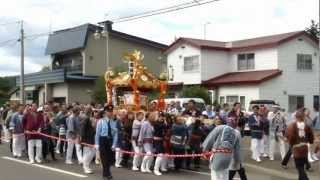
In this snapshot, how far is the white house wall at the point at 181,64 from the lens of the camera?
41875 millimetres

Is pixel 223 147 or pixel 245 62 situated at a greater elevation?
pixel 245 62

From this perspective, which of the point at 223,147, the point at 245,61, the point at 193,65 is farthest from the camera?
the point at 193,65

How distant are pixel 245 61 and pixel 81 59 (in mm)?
15128

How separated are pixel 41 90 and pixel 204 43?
54.5 ft

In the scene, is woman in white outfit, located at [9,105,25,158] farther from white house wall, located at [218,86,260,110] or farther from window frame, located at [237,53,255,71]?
window frame, located at [237,53,255,71]

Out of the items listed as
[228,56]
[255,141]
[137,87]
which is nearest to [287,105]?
[228,56]

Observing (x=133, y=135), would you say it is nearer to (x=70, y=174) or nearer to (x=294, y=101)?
(x=70, y=174)

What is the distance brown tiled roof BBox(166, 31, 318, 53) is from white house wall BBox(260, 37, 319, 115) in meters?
0.44

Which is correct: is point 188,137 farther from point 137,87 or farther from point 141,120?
point 137,87

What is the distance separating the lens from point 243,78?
38219 mm

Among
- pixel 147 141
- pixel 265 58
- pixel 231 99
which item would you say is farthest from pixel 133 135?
pixel 265 58

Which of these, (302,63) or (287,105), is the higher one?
(302,63)

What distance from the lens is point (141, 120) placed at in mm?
17500

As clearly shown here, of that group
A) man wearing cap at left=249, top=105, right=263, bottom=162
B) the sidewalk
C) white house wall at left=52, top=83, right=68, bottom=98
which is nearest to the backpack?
the sidewalk
